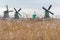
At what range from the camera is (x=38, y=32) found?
4672 millimetres

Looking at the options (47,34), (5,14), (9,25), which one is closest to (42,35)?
(47,34)

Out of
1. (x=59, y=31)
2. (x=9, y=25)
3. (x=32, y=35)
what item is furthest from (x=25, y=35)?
(x=9, y=25)

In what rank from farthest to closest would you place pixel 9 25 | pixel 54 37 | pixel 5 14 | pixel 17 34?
1. pixel 5 14
2. pixel 9 25
3. pixel 17 34
4. pixel 54 37

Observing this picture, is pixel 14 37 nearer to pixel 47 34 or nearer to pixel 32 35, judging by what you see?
pixel 32 35

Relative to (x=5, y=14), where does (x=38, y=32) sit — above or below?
above

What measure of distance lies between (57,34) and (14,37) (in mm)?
925

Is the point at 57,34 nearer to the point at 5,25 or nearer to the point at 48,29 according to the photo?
the point at 48,29

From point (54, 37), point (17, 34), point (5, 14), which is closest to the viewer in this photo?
point (54, 37)

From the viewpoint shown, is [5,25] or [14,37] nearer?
[14,37]

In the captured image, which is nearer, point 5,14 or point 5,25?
point 5,25

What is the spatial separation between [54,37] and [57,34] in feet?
0.71

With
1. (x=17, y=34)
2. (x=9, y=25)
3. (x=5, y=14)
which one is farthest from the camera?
(x=5, y=14)

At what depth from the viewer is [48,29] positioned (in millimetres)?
4961

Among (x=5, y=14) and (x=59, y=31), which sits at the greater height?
(x=59, y=31)
